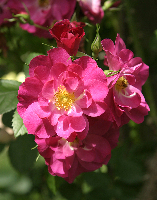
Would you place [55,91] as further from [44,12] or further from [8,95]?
[44,12]

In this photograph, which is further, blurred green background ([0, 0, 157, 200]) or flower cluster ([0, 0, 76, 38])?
blurred green background ([0, 0, 157, 200])

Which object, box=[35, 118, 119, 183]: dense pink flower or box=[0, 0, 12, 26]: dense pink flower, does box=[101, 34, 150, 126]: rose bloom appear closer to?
box=[35, 118, 119, 183]: dense pink flower

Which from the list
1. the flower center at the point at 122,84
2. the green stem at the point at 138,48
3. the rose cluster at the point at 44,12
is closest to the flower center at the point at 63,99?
the flower center at the point at 122,84

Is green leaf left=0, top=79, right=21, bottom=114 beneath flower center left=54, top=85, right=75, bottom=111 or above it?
beneath

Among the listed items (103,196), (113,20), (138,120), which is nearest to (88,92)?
(138,120)

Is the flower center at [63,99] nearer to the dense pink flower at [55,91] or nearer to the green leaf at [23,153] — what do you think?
the dense pink flower at [55,91]

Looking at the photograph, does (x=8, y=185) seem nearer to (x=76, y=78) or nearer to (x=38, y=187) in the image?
(x=38, y=187)

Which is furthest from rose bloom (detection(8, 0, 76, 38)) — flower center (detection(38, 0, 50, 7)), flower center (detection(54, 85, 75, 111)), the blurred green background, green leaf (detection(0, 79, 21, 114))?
flower center (detection(54, 85, 75, 111))
